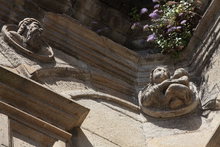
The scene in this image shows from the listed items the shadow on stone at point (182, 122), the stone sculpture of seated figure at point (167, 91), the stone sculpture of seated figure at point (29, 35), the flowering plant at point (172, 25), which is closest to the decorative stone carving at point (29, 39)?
the stone sculpture of seated figure at point (29, 35)

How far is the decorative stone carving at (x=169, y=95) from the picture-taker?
20.6 feet

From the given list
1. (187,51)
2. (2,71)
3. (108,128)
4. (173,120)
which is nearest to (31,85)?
(2,71)

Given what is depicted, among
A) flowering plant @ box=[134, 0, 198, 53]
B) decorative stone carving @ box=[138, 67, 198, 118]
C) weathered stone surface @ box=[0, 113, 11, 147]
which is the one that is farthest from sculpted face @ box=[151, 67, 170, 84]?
weathered stone surface @ box=[0, 113, 11, 147]

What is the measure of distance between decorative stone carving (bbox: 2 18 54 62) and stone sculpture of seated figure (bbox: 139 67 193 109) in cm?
85

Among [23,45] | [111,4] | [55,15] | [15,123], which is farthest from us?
[111,4]

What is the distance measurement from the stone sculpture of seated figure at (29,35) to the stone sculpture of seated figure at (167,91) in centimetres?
96

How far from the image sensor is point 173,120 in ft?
20.5

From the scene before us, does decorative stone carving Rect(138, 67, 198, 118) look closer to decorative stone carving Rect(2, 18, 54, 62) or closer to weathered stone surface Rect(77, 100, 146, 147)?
weathered stone surface Rect(77, 100, 146, 147)

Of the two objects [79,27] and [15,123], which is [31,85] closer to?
[15,123]

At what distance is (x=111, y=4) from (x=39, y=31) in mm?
1369

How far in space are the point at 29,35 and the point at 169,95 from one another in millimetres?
1219

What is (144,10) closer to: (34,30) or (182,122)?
(34,30)

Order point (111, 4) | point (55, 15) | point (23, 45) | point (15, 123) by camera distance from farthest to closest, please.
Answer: point (111, 4), point (55, 15), point (23, 45), point (15, 123)

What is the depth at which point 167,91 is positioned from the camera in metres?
6.29
